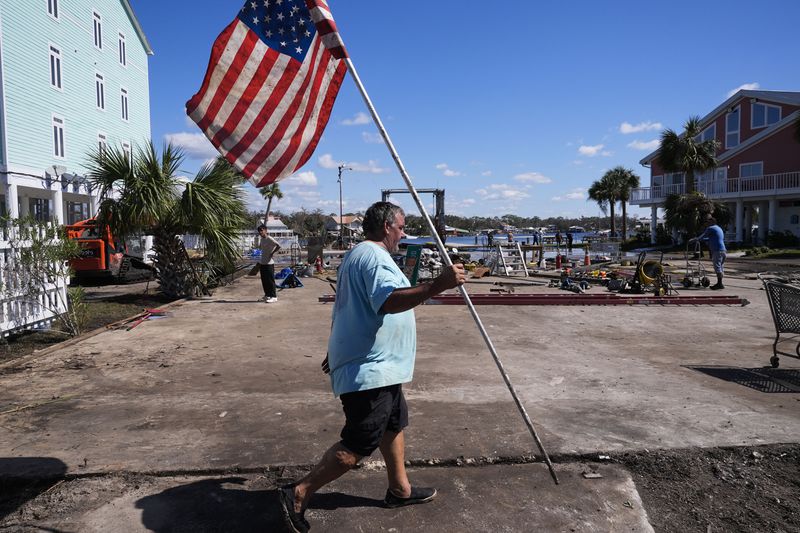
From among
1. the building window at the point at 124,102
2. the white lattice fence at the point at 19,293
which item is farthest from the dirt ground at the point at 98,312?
the building window at the point at 124,102

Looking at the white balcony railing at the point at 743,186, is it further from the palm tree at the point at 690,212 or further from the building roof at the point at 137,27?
the building roof at the point at 137,27

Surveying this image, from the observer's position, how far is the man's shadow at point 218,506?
3195mm

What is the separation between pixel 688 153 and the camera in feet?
120

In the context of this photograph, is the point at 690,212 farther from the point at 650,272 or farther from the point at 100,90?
the point at 100,90

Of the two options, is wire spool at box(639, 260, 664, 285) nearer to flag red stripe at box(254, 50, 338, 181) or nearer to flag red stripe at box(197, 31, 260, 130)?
flag red stripe at box(254, 50, 338, 181)

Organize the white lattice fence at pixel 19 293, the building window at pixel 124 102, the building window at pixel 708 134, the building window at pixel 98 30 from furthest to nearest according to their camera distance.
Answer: the building window at pixel 708 134, the building window at pixel 124 102, the building window at pixel 98 30, the white lattice fence at pixel 19 293

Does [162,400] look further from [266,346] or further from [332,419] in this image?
[266,346]

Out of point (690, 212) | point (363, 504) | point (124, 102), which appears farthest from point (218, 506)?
point (690, 212)

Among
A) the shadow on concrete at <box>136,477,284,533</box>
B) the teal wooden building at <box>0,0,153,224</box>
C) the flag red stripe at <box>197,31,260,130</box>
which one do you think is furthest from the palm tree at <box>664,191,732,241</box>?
the shadow on concrete at <box>136,477,284,533</box>

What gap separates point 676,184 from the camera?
139ft

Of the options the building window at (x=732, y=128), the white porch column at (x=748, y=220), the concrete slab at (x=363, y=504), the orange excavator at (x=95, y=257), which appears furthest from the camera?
the building window at (x=732, y=128)

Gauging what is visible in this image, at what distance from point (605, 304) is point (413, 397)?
777cm

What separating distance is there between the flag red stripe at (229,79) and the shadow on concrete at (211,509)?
2.57 meters

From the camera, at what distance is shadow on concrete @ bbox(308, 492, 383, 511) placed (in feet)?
11.2
